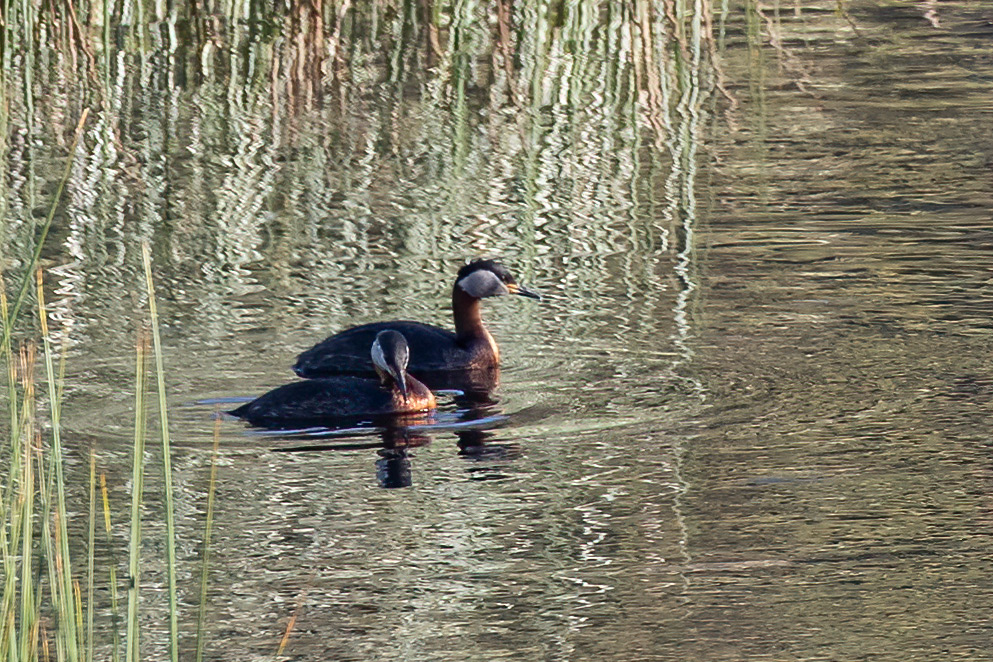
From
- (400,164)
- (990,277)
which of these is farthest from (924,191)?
(400,164)

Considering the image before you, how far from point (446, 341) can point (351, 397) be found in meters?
1.04

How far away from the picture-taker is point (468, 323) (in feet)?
30.0

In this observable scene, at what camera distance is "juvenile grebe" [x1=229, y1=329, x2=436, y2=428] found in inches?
303

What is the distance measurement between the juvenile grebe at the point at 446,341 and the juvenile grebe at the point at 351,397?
118 mm

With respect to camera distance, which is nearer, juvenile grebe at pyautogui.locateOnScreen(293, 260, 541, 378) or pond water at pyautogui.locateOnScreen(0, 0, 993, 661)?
pond water at pyautogui.locateOnScreen(0, 0, 993, 661)

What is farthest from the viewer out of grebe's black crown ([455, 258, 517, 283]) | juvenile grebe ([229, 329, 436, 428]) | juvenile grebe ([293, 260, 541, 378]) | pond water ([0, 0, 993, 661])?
grebe's black crown ([455, 258, 517, 283])

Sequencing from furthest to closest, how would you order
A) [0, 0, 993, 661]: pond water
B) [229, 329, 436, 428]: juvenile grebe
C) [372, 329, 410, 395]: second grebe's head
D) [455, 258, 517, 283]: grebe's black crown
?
[455, 258, 517, 283]: grebe's black crown → [372, 329, 410, 395]: second grebe's head → [229, 329, 436, 428]: juvenile grebe → [0, 0, 993, 661]: pond water

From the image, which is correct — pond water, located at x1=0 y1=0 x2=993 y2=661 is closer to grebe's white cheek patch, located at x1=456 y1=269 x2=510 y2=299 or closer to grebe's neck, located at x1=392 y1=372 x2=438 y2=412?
grebe's neck, located at x1=392 y1=372 x2=438 y2=412

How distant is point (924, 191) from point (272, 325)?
3956 mm

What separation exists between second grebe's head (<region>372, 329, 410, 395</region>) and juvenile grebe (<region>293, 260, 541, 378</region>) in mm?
148

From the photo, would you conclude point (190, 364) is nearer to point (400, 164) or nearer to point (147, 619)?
point (147, 619)

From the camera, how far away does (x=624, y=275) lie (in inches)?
377

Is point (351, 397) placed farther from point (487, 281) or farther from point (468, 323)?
A: point (487, 281)

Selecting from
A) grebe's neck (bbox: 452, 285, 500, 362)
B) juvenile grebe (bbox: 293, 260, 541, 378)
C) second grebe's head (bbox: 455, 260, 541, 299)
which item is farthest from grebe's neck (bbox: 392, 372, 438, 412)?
second grebe's head (bbox: 455, 260, 541, 299)
